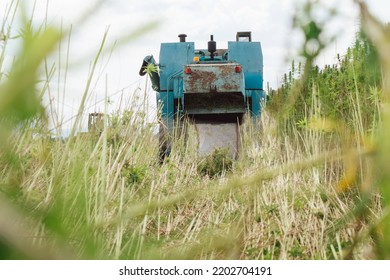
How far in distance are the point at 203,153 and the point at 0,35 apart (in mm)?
4160

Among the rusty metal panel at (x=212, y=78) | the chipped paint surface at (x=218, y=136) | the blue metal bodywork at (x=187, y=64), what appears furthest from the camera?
the blue metal bodywork at (x=187, y=64)

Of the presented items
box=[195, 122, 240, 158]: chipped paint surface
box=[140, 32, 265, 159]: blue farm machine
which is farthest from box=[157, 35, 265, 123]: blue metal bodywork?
box=[195, 122, 240, 158]: chipped paint surface

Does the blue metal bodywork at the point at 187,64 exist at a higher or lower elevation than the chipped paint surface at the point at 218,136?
higher

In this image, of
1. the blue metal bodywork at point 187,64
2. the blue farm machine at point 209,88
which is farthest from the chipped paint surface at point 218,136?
the blue metal bodywork at point 187,64

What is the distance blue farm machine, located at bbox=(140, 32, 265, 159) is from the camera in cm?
493

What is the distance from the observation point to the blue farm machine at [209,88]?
4.93 m

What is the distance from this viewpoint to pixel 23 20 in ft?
0.82

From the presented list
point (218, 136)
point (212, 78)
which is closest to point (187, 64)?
point (212, 78)

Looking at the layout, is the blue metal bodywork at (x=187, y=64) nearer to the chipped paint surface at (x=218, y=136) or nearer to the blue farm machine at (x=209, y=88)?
the blue farm machine at (x=209, y=88)

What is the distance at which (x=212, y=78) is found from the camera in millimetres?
4961

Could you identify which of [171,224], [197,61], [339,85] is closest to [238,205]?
[171,224]

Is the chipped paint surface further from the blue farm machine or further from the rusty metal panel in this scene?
the rusty metal panel

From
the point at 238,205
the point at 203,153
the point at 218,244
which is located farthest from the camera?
the point at 203,153
